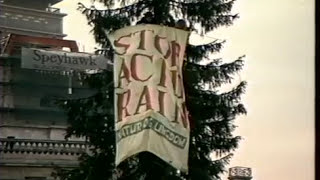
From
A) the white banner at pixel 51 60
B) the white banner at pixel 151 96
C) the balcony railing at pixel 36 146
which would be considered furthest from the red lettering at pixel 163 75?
the balcony railing at pixel 36 146

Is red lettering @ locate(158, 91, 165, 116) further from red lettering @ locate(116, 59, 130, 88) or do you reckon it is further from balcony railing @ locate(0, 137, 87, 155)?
balcony railing @ locate(0, 137, 87, 155)

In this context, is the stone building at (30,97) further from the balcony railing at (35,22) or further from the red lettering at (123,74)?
the red lettering at (123,74)

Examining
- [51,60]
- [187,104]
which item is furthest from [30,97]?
[187,104]

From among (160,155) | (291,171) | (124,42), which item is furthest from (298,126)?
(124,42)

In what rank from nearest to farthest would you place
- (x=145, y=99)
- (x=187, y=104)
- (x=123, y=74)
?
(x=145, y=99)
(x=123, y=74)
(x=187, y=104)

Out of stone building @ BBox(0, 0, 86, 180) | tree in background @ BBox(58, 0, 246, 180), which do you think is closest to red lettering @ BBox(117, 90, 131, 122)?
tree in background @ BBox(58, 0, 246, 180)

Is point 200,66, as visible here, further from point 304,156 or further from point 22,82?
point 304,156

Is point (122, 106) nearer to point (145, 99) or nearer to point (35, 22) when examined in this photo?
point (145, 99)
